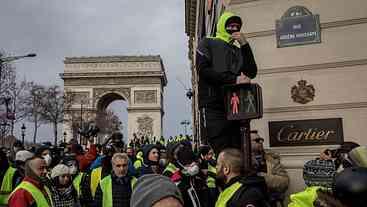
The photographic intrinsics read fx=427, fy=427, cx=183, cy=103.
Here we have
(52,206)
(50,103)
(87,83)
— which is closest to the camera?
(52,206)

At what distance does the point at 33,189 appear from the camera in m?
4.66

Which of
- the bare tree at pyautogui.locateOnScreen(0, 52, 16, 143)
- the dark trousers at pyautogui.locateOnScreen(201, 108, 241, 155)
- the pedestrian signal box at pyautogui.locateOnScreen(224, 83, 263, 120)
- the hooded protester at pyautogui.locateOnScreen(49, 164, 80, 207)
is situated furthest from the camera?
the bare tree at pyautogui.locateOnScreen(0, 52, 16, 143)

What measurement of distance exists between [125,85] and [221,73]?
193ft

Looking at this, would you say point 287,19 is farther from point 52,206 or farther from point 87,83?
point 87,83

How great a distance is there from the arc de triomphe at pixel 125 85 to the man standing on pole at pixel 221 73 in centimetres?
5401

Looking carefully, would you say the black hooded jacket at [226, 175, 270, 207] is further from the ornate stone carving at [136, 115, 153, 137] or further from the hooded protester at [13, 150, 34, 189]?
the ornate stone carving at [136, 115, 153, 137]

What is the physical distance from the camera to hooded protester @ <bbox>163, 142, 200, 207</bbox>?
410cm

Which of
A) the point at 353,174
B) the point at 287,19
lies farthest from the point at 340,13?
the point at 353,174

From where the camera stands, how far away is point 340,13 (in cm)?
561

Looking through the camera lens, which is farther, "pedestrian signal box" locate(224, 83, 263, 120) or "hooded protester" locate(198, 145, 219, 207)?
"hooded protester" locate(198, 145, 219, 207)

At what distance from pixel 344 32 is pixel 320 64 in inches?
20.5

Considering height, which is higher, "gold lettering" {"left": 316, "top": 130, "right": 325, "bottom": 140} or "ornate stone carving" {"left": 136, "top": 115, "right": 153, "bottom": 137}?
"ornate stone carving" {"left": 136, "top": 115, "right": 153, "bottom": 137}

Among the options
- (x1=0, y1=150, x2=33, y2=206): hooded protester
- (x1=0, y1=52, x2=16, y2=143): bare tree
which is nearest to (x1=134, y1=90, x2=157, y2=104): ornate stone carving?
(x1=0, y1=52, x2=16, y2=143): bare tree

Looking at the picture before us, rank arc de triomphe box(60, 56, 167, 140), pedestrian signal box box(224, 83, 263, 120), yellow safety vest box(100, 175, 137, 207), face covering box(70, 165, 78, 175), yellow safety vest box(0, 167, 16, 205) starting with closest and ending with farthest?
pedestrian signal box box(224, 83, 263, 120) < yellow safety vest box(100, 175, 137, 207) < face covering box(70, 165, 78, 175) < yellow safety vest box(0, 167, 16, 205) < arc de triomphe box(60, 56, 167, 140)
